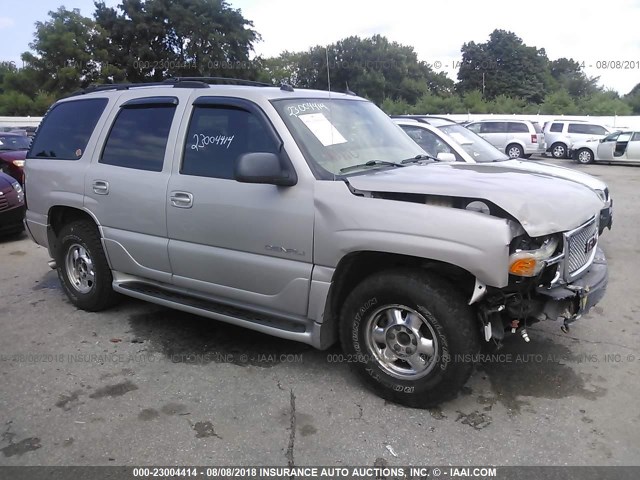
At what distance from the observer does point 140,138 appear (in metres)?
4.46

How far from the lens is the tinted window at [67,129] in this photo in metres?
4.91

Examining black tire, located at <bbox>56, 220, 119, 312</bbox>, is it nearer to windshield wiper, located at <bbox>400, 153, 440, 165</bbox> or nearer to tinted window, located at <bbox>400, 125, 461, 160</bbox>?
windshield wiper, located at <bbox>400, 153, 440, 165</bbox>

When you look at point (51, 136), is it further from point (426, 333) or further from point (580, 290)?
point (580, 290)

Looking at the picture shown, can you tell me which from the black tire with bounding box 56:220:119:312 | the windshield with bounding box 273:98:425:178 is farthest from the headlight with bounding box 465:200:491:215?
the black tire with bounding box 56:220:119:312

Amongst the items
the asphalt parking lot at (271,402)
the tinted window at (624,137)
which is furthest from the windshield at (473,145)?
the tinted window at (624,137)

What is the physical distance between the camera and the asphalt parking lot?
9.66 ft

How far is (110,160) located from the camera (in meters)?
4.64

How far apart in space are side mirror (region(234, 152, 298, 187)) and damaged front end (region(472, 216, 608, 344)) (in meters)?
1.40

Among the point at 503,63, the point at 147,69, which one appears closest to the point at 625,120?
the point at 503,63

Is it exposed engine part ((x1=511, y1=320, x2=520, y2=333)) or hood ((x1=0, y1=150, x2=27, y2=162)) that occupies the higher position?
hood ((x1=0, y1=150, x2=27, y2=162))

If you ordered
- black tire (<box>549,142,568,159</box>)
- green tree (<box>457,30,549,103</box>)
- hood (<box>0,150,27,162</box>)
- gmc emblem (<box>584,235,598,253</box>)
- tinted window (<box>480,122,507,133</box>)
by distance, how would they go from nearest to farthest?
gmc emblem (<box>584,235,598,253</box>), hood (<box>0,150,27,162</box>), tinted window (<box>480,122,507,133</box>), black tire (<box>549,142,568,159</box>), green tree (<box>457,30,549,103</box>)

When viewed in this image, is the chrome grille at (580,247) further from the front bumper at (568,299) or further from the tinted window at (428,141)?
the tinted window at (428,141)

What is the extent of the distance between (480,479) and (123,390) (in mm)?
2322

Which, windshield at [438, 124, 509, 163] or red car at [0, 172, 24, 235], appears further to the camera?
red car at [0, 172, 24, 235]
